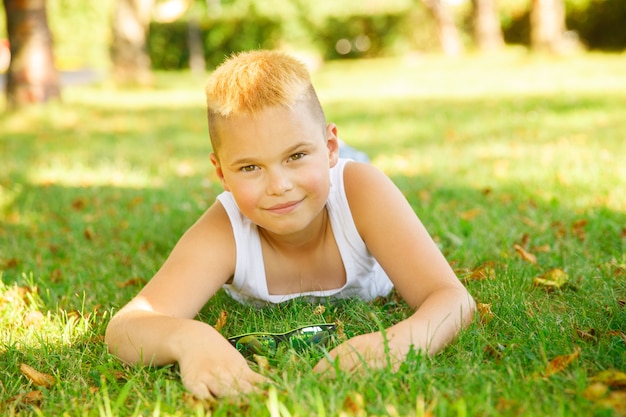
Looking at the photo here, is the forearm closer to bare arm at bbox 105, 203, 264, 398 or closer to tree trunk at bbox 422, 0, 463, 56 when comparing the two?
bare arm at bbox 105, 203, 264, 398

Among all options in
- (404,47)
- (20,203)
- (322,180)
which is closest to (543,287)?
(322,180)

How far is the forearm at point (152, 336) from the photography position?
215cm

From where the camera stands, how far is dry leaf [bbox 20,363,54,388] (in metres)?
2.22

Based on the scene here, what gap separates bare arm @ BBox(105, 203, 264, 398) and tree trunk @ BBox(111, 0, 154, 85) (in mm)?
14808

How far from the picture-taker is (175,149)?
7914 mm

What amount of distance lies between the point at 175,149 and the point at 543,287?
577 cm

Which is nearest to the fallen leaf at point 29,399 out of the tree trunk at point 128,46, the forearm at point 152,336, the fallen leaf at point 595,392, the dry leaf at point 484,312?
the forearm at point 152,336

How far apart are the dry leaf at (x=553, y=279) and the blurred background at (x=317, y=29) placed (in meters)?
14.9

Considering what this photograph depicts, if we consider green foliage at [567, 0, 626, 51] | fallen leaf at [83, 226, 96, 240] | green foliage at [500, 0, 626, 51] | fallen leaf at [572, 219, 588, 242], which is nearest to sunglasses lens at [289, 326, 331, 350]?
fallen leaf at [572, 219, 588, 242]

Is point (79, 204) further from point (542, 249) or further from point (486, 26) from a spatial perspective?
point (486, 26)

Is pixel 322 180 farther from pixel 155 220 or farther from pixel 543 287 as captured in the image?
pixel 155 220

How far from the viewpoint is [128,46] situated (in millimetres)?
16578

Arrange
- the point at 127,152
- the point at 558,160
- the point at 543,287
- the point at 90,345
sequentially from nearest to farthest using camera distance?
the point at 90,345
the point at 543,287
the point at 558,160
the point at 127,152

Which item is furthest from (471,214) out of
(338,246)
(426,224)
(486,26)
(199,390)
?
(486,26)
